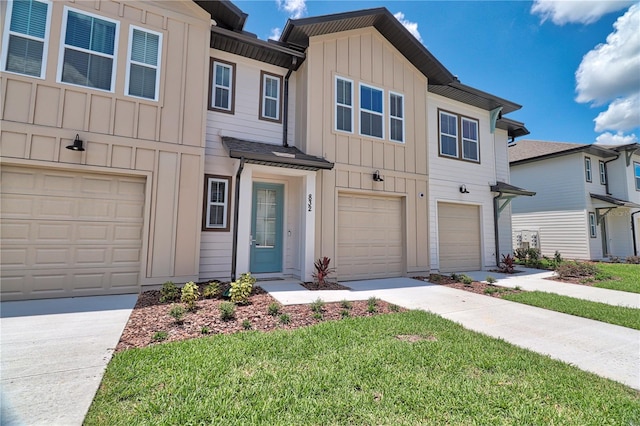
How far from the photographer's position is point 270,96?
8516 millimetres

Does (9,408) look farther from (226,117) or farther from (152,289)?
(226,117)

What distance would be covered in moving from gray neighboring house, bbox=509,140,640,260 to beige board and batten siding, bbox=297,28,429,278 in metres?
11.1

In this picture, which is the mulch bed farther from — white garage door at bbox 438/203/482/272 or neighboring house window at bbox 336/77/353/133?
white garage door at bbox 438/203/482/272

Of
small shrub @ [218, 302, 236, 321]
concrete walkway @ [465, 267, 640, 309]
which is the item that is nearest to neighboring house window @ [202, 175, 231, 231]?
small shrub @ [218, 302, 236, 321]

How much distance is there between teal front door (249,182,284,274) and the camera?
8.05m

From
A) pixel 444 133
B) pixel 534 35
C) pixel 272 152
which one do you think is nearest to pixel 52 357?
pixel 272 152

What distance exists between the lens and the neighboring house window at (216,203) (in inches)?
284

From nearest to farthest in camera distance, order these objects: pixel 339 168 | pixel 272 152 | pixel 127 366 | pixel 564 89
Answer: pixel 127 366
pixel 272 152
pixel 339 168
pixel 564 89

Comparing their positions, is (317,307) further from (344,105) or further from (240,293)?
(344,105)

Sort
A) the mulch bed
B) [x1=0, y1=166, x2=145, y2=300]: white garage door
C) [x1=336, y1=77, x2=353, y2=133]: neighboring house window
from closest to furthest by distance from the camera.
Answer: the mulch bed, [x1=0, y1=166, x2=145, y2=300]: white garage door, [x1=336, y1=77, x2=353, y2=133]: neighboring house window

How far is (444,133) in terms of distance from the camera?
11.0 m

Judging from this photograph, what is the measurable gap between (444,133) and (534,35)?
509cm

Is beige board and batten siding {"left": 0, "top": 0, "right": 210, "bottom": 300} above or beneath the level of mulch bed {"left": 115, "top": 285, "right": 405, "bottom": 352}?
above

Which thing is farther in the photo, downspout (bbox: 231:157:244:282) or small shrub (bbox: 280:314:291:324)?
downspout (bbox: 231:157:244:282)
